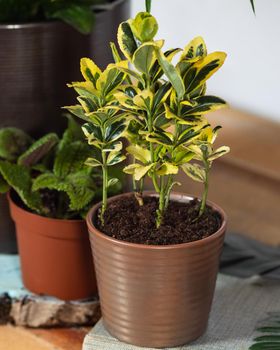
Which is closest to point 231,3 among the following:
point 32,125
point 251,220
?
point 251,220

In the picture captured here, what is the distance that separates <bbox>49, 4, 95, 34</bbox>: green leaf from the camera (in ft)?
4.16

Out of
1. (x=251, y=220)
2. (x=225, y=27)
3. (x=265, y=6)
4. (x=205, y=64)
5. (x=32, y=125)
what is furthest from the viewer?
(x=225, y=27)

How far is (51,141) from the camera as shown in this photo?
1.23 m

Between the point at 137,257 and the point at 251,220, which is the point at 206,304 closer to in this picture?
the point at 137,257

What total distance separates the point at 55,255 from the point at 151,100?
1.10 ft

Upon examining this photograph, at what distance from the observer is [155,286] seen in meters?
1.06

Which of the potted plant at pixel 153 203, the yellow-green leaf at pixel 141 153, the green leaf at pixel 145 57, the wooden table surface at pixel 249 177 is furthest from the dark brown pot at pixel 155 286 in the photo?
the wooden table surface at pixel 249 177

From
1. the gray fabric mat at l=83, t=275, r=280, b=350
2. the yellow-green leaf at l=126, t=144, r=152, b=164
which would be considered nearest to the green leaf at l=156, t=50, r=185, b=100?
the yellow-green leaf at l=126, t=144, r=152, b=164

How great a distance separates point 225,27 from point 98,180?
2.29 feet

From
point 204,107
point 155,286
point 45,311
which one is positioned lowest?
point 45,311

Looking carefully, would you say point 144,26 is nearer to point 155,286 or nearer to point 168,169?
point 168,169

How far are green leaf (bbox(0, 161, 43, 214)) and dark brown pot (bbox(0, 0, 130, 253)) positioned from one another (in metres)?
0.12

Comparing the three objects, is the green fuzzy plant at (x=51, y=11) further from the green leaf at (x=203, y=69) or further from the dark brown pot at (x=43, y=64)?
the green leaf at (x=203, y=69)

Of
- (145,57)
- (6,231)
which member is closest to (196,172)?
(145,57)
